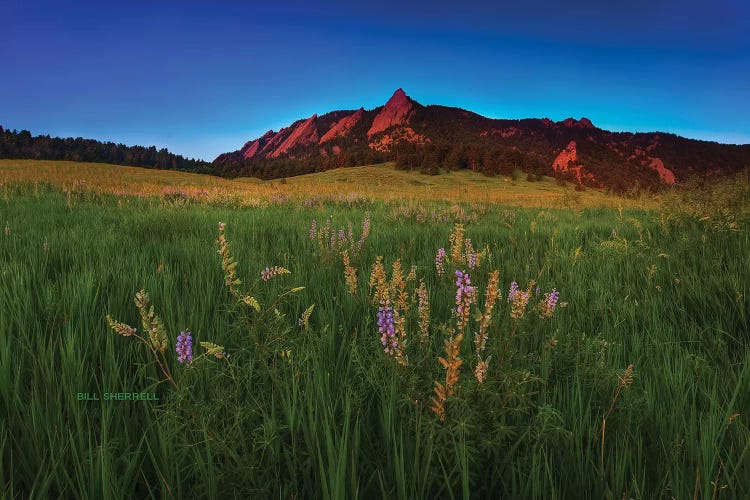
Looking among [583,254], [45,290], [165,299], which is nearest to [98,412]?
[165,299]

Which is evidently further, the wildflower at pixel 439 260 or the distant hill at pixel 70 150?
the distant hill at pixel 70 150

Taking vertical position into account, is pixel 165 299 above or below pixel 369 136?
below

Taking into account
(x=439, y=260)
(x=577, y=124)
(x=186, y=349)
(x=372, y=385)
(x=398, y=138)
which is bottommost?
(x=372, y=385)

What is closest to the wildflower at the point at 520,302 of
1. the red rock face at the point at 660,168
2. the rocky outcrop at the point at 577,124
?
the red rock face at the point at 660,168

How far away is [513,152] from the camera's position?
85.7 meters

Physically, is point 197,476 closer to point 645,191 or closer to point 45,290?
point 45,290

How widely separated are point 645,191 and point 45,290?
1602cm

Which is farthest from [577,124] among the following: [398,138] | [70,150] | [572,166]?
[70,150]

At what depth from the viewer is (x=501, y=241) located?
5.72m

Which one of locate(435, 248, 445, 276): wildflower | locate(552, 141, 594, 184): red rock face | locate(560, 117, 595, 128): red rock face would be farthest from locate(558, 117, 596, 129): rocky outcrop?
locate(435, 248, 445, 276): wildflower

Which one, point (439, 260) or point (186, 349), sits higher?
point (439, 260)

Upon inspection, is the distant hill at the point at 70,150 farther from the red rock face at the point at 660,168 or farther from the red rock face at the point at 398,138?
the red rock face at the point at 660,168

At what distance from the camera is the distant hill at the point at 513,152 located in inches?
3226

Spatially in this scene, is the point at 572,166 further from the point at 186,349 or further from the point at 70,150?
the point at 70,150
